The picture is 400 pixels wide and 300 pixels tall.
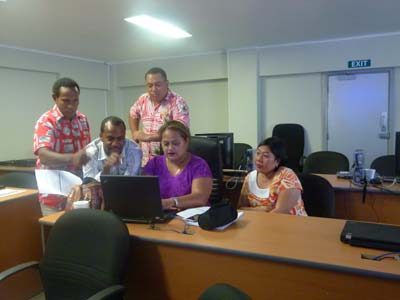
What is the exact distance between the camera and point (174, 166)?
7.63 feet

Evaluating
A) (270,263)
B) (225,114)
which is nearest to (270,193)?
(270,263)

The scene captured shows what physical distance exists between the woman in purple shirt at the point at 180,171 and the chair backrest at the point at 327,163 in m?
1.95

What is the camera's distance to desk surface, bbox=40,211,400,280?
141 cm

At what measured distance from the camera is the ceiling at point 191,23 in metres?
3.54

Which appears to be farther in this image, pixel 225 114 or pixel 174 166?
pixel 225 114

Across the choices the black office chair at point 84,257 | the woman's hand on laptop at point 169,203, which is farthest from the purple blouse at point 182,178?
the black office chair at point 84,257

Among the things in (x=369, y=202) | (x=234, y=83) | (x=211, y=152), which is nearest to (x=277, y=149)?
(x=211, y=152)

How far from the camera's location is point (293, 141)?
5.75m

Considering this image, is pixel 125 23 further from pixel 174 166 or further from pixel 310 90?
pixel 310 90

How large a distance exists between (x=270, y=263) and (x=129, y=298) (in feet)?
2.76

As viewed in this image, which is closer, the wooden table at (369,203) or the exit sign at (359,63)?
the wooden table at (369,203)

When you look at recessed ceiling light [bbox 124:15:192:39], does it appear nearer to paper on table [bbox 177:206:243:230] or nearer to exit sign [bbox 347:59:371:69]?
exit sign [bbox 347:59:371:69]

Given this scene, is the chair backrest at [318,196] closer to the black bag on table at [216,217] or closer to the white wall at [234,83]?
the black bag on table at [216,217]

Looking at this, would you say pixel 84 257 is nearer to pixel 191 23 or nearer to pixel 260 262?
pixel 260 262
